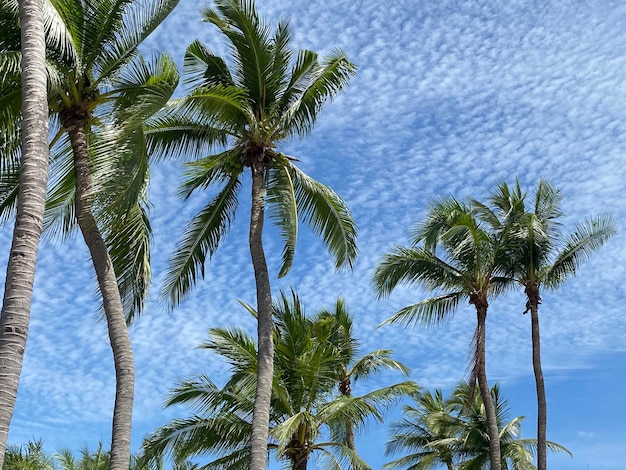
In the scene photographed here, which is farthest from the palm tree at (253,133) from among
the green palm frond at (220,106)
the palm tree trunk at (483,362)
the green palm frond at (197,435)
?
the palm tree trunk at (483,362)

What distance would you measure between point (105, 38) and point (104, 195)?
9.33 ft

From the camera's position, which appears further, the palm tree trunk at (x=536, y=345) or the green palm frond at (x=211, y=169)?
the palm tree trunk at (x=536, y=345)

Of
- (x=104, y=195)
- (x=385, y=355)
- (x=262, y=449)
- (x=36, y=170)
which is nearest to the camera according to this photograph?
(x=36, y=170)

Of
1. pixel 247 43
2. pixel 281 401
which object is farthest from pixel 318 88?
pixel 281 401

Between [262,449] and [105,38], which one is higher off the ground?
[105,38]

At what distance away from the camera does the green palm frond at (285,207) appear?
16.1 meters

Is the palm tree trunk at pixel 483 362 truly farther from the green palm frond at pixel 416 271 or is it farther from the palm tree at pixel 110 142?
the palm tree at pixel 110 142

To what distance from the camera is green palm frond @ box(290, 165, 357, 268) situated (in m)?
16.9

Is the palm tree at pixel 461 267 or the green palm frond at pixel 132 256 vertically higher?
the palm tree at pixel 461 267

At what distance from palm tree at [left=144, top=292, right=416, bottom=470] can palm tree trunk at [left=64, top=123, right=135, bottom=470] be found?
691 cm

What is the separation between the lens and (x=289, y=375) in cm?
1994

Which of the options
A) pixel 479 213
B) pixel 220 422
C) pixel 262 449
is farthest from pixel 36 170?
pixel 479 213

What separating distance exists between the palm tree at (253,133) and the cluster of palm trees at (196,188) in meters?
0.03

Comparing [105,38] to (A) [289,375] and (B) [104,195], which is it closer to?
(B) [104,195]
